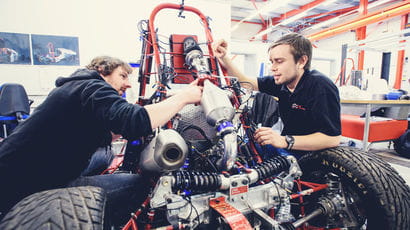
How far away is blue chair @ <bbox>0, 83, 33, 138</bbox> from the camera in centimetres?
276

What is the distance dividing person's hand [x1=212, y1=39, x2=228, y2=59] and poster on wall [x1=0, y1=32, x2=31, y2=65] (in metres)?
3.86

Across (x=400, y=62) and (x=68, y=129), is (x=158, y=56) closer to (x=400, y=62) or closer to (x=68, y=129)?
(x=68, y=129)

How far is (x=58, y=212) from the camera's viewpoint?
0.67 metres

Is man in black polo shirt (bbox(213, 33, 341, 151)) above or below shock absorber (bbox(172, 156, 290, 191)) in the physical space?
above

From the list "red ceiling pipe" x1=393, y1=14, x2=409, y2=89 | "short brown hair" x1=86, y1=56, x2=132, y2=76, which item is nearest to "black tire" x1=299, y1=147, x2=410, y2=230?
"short brown hair" x1=86, y1=56, x2=132, y2=76

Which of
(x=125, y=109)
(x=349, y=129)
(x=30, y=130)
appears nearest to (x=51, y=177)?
(x=30, y=130)

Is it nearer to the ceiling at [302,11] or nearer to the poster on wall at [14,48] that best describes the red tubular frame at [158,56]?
the poster on wall at [14,48]

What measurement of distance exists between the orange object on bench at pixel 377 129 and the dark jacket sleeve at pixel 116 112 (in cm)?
350

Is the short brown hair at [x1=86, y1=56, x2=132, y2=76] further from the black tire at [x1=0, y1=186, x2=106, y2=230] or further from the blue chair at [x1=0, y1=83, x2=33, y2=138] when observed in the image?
the blue chair at [x1=0, y1=83, x2=33, y2=138]

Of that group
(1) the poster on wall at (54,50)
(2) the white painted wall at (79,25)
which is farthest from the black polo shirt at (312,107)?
(1) the poster on wall at (54,50)

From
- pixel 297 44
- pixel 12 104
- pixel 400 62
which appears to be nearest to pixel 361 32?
pixel 400 62

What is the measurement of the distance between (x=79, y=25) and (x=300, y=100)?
4.17 meters

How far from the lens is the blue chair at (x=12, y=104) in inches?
109

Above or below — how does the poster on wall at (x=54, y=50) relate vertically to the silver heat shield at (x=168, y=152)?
above
